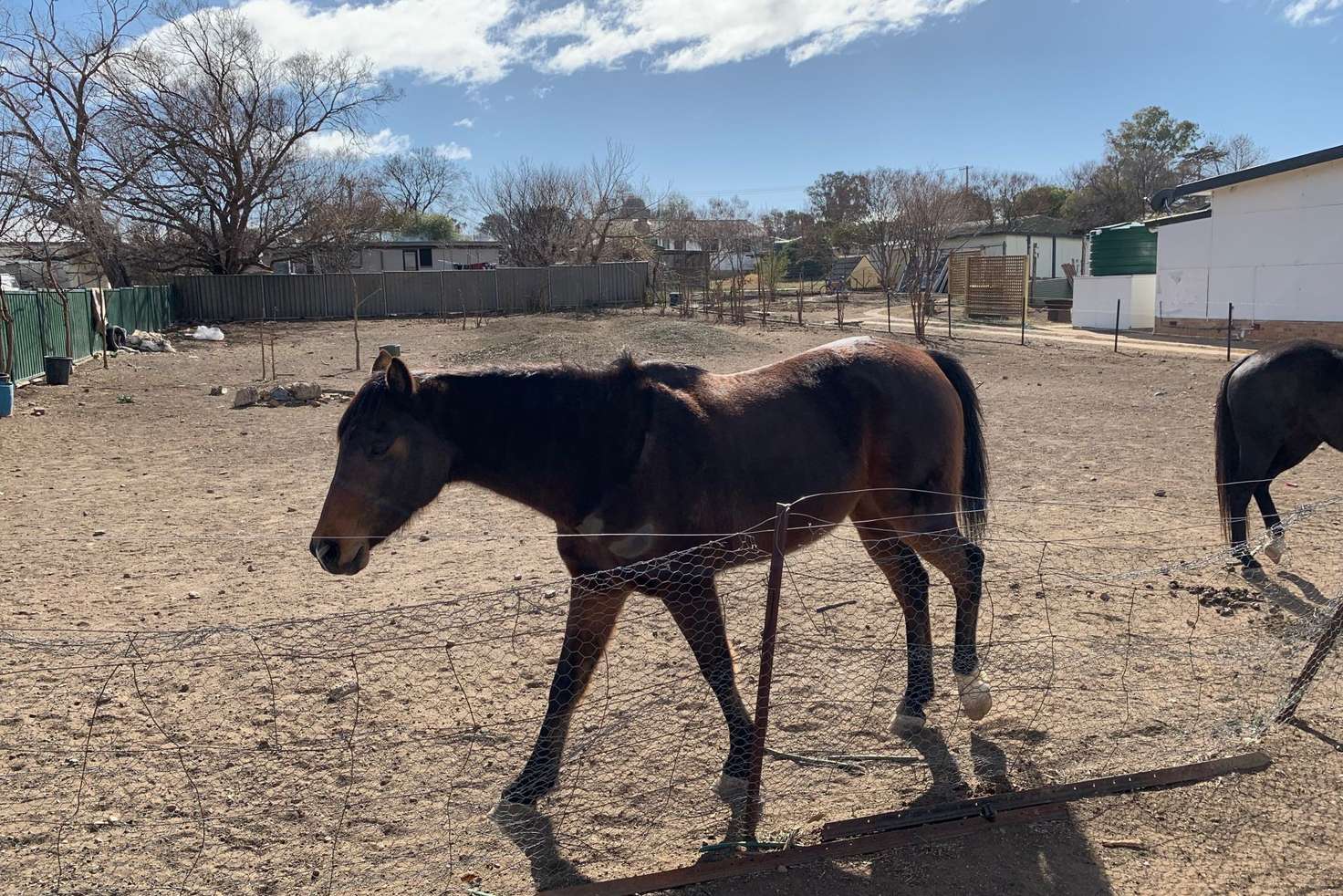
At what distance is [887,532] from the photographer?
396cm

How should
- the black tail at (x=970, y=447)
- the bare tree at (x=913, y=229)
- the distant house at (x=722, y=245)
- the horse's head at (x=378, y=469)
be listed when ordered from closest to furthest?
the horse's head at (x=378, y=469)
the black tail at (x=970, y=447)
the bare tree at (x=913, y=229)
the distant house at (x=722, y=245)

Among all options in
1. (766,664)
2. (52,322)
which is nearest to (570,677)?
(766,664)

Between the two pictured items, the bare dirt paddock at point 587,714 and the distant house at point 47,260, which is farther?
the distant house at point 47,260

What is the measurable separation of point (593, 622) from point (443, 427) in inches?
36.0

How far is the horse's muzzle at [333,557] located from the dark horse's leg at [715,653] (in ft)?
3.40

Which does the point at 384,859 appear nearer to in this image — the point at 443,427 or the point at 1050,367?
the point at 443,427

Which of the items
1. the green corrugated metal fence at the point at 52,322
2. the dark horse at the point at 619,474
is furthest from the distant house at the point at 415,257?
the dark horse at the point at 619,474

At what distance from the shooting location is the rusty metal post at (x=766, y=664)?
277 cm

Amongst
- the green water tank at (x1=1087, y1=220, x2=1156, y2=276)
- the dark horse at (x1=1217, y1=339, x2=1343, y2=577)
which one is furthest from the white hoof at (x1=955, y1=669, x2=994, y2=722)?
the green water tank at (x1=1087, y1=220, x2=1156, y2=276)

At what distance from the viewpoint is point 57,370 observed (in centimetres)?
1481

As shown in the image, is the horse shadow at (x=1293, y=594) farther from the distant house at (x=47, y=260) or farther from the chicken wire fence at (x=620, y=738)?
the distant house at (x=47, y=260)

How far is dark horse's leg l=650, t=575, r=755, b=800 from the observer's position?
10.3ft

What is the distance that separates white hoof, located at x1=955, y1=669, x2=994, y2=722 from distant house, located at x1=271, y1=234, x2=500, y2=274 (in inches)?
1579

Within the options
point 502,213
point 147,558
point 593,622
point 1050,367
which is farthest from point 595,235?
point 593,622
